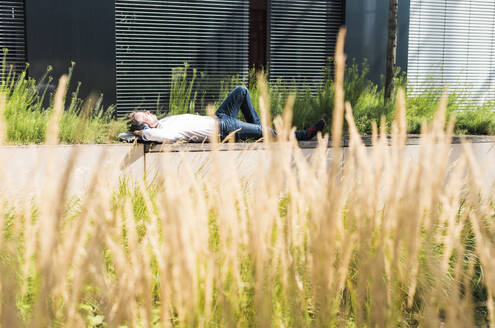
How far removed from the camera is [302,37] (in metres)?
9.27

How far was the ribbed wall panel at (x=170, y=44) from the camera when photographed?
807cm

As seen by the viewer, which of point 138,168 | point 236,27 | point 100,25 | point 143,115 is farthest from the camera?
point 236,27

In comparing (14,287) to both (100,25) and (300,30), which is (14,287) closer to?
(100,25)

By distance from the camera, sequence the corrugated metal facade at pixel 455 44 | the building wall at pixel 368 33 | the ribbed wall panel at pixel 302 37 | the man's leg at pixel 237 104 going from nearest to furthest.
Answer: the man's leg at pixel 237 104 < the ribbed wall panel at pixel 302 37 < the building wall at pixel 368 33 < the corrugated metal facade at pixel 455 44

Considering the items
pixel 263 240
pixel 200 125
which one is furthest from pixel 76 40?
pixel 263 240

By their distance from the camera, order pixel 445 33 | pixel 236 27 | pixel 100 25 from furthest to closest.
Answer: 1. pixel 445 33
2. pixel 236 27
3. pixel 100 25

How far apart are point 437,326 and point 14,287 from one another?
1.93 feet

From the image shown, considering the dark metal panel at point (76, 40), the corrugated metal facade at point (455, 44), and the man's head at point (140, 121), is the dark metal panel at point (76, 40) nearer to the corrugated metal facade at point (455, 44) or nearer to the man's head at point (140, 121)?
the man's head at point (140, 121)

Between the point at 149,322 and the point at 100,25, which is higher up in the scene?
the point at 100,25

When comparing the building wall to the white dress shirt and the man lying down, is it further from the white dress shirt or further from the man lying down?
the white dress shirt

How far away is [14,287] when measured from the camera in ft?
2.40

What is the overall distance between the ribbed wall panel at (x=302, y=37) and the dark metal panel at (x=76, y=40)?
8.41ft

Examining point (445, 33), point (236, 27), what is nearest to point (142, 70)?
point (236, 27)

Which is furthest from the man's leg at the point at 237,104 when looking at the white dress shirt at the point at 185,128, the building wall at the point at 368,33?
the building wall at the point at 368,33
